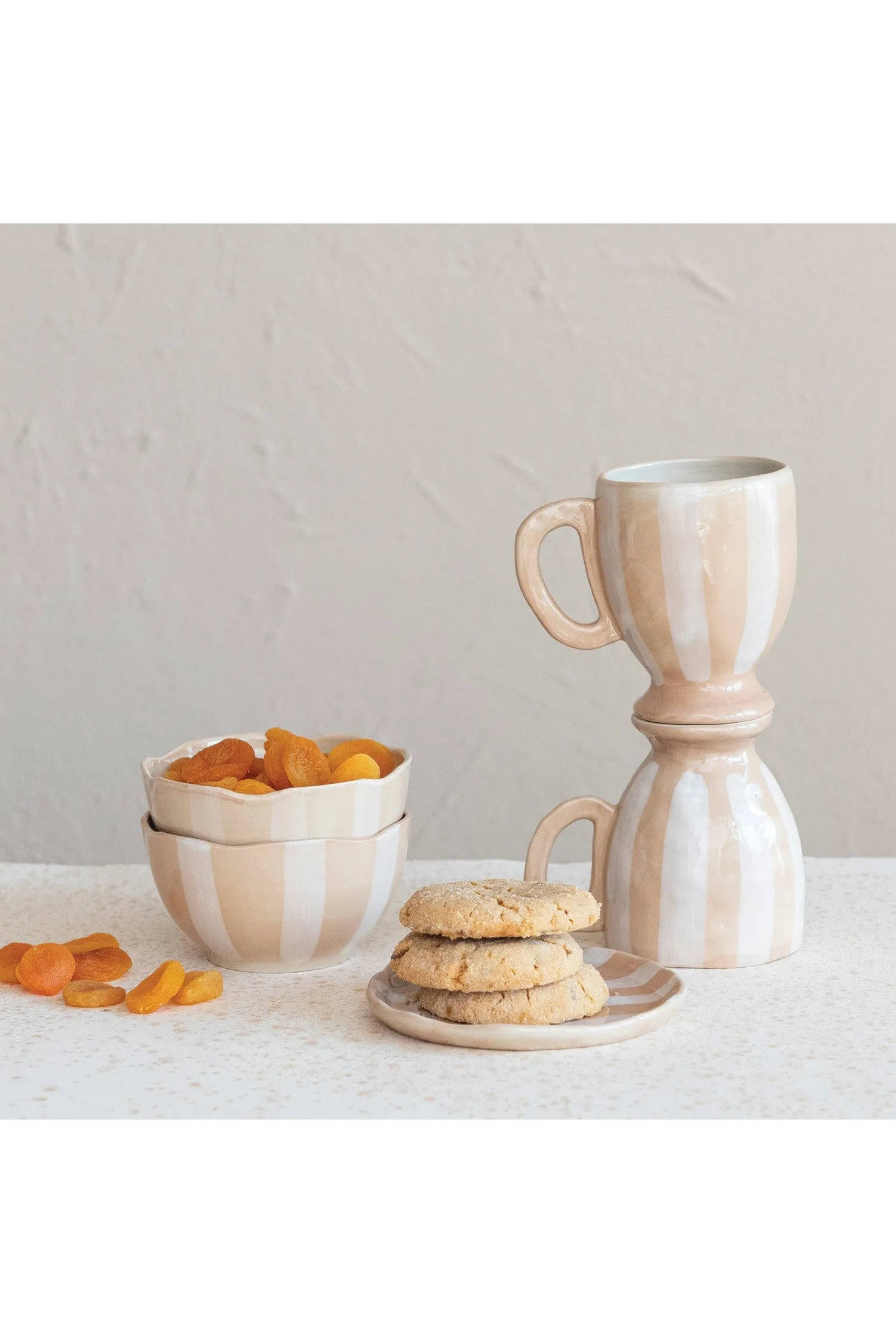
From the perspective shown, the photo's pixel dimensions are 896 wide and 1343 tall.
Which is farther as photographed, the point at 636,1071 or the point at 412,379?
the point at 412,379

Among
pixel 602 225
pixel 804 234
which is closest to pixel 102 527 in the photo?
pixel 602 225

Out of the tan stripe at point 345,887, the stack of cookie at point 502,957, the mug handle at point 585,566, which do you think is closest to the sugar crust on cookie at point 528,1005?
the stack of cookie at point 502,957

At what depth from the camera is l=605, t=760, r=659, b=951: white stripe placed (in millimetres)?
789

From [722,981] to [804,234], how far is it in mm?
1102

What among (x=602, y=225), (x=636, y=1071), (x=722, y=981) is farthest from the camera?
(x=602, y=225)

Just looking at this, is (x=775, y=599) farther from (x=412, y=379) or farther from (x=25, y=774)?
(x=25, y=774)

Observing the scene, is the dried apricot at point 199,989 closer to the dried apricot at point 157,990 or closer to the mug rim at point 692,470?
the dried apricot at point 157,990

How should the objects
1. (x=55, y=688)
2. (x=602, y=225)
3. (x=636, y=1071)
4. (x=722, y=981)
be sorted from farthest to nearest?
(x=55, y=688) → (x=602, y=225) → (x=722, y=981) → (x=636, y=1071)

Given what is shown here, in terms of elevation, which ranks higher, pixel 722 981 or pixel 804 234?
pixel 804 234

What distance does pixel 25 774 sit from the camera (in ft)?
5.53

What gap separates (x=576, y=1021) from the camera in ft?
2.18

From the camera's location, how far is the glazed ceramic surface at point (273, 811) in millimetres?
727

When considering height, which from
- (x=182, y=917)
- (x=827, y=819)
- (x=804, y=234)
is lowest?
(x=827, y=819)

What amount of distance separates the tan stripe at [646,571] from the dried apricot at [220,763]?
24 cm
